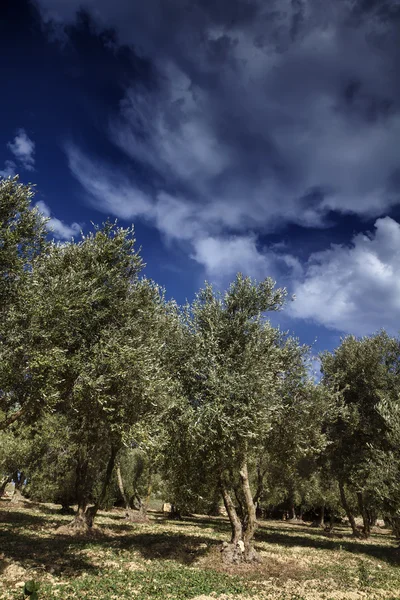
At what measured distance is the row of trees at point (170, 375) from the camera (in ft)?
57.4

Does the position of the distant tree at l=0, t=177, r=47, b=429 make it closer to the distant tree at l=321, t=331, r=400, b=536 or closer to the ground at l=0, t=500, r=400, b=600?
the ground at l=0, t=500, r=400, b=600

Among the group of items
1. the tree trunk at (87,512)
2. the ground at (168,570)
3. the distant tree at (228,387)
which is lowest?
the ground at (168,570)

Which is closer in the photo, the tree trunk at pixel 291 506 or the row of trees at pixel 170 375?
the row of trees at pixel 170 375

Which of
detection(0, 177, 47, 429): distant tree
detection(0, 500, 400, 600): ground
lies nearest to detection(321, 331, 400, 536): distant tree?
detection(0, 500, 400, 600): ground

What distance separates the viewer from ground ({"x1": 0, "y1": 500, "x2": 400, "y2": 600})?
57.7ft

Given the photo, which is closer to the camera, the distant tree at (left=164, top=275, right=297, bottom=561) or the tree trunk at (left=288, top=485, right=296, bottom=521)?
the distant tree at (left=164, top=275, right=297, bottom=561)

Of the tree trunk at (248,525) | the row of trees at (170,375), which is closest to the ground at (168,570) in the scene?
the tree trunk at (248,525)

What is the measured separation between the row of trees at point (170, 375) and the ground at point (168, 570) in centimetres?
286

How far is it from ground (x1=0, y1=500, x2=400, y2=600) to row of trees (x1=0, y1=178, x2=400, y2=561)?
286cm

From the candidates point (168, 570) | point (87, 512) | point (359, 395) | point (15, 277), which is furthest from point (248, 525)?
point (15, 277)

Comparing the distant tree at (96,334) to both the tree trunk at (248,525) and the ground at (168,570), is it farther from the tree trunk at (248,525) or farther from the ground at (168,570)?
the tree trunk at (248,525)

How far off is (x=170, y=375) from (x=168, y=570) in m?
10.7

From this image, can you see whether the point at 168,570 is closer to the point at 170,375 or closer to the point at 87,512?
the point at 170,375

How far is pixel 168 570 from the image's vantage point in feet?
70.7
